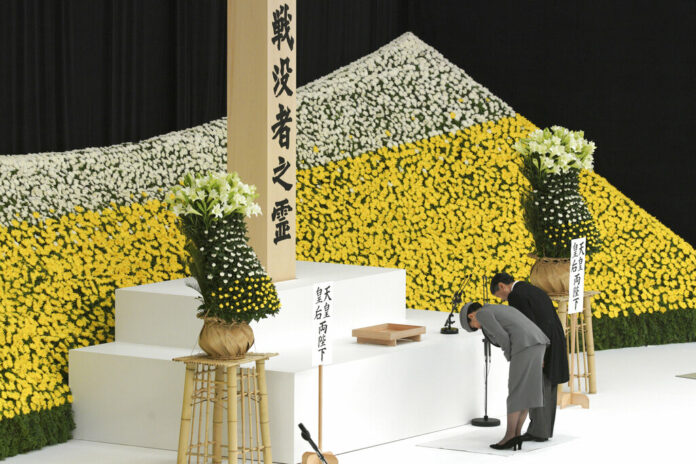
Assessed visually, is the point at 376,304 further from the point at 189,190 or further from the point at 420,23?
the point at 420,23

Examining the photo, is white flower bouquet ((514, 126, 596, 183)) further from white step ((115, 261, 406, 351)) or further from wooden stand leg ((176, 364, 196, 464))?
wooden stand leg ((176, 364, 196, 464))

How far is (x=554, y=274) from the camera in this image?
8.96m

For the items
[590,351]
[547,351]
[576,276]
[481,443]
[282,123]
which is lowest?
[481,443]

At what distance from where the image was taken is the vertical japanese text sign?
8.27 metres

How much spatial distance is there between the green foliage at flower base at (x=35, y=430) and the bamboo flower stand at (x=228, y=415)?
3.24 ft

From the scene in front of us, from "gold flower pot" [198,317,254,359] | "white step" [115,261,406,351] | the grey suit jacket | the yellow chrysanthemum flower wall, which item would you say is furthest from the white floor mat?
the yellow chrysanthemum flower wall

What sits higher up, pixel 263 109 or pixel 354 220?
pixel 263 109

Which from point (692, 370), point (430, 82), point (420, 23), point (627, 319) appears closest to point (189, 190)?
point (692, 370)

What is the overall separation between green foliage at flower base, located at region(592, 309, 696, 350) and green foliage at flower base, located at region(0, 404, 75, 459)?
5685mm

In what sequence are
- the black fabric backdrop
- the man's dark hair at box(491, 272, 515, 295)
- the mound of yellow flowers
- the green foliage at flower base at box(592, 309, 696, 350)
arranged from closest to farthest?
the man's dark hair at box(491, 272, 515, 295)
the black fabric backdrop
the mound of yellow flowers
the green foliage at flower base at box(592, 309, 696, 350)

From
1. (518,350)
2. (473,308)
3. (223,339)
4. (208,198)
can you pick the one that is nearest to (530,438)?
(518,350)

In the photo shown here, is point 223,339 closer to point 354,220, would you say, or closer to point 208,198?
point 208,198

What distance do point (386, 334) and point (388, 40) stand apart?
7483 mm

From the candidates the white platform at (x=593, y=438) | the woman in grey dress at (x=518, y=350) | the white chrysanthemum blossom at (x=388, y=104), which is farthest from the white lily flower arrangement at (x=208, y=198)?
the white chrysanthemum blossom at (x=388, y=104)
